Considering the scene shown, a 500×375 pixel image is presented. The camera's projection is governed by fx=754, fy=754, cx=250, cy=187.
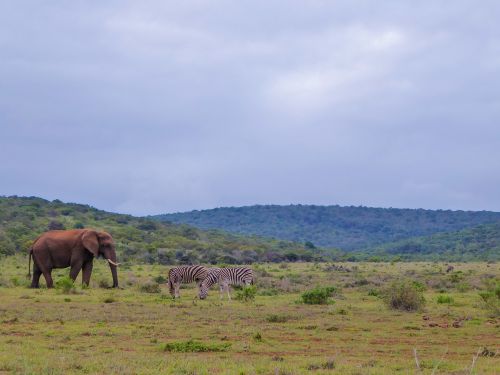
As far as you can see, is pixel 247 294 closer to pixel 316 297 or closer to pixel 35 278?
pixel 316 297

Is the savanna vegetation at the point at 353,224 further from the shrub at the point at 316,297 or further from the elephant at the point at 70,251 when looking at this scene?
the shrub at the point at 316,297

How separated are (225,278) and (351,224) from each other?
163 meters

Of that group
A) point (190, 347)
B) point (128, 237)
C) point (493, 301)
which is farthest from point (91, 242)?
point (128, 237)

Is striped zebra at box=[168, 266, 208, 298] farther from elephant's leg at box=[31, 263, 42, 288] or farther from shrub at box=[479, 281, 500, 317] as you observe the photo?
shrub at box=[479, 281, 500, 317]

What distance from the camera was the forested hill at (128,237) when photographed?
181 ft

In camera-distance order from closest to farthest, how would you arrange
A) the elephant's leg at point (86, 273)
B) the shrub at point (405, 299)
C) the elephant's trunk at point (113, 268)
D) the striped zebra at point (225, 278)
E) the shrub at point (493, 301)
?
the shrub at point (493, 301) < the shrub at point (405, 299) < the striped zebra at point (225, 278) < the elephant's trunk at point (113, 268) < the elephant's leg at point (86, 273)

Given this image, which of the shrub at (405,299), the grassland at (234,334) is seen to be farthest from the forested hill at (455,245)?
the shrub at (405,299)

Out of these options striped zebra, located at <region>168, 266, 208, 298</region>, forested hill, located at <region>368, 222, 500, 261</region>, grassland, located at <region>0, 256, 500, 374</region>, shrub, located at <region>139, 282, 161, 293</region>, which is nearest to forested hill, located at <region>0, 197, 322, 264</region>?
forested hill, located at <region>368, 222, 500, 261</region>

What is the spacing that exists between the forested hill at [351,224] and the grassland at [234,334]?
136961 mm

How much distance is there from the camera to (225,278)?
27031 mm

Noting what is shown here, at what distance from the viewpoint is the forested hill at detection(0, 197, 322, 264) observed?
5509cm

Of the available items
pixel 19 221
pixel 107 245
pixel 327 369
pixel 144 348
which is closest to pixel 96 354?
pixel 144 348

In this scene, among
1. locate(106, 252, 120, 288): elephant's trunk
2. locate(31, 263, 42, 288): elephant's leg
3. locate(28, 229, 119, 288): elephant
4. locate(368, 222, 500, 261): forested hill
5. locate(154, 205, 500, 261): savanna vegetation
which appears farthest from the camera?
locate(154, 205, 500, 261): savanna vegetation

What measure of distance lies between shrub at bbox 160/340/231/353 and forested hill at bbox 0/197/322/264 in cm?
3700
